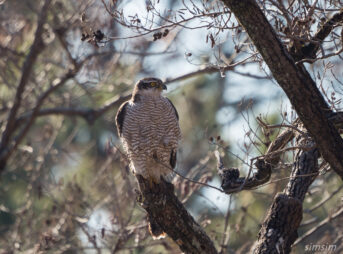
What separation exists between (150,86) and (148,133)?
1.97 feet

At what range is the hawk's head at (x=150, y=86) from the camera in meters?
6.64

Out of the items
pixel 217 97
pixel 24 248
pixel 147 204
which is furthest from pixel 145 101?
pixel 217 97

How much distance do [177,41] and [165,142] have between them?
2.16 metres

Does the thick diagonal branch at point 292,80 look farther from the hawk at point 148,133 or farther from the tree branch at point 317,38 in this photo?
the hawk at point 148,133

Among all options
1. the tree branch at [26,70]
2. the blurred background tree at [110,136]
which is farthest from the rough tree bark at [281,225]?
the tree branch at [26,70]

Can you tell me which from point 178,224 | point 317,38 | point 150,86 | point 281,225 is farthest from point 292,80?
point 150,86

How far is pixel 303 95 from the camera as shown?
414cm

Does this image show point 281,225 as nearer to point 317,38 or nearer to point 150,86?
point 317,38

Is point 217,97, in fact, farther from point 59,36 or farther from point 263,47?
point 263,47

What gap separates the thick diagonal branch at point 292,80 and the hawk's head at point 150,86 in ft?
8.39

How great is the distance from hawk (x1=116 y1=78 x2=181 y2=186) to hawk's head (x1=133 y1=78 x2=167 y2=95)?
0.26 ft

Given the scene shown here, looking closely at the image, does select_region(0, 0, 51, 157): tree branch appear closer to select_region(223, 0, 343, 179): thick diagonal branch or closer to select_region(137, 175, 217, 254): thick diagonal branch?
select_region(137, 175, 217, 254): thick diagonal branch

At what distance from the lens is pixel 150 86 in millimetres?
6656

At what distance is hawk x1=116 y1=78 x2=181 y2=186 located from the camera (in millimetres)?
6375
